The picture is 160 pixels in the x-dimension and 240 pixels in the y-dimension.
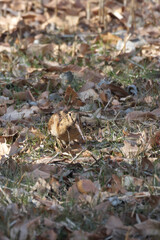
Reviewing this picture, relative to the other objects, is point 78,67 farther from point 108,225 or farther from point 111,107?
point 108,225

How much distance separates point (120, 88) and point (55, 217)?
1689 mm

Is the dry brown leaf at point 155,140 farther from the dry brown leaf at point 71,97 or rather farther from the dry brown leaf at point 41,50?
the dry brown leaf at point 41,50

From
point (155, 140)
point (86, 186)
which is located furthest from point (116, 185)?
point (155, 140)

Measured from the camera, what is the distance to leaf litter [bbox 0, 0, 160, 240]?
191 centimetres

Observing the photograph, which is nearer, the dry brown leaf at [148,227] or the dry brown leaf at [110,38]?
the dry brown leaf at [148,227]

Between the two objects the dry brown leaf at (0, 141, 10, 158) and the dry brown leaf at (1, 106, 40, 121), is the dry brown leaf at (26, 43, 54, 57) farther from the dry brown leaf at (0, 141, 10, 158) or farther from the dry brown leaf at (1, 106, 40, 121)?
the dry brown leaf at (0, 141, 10, 158)

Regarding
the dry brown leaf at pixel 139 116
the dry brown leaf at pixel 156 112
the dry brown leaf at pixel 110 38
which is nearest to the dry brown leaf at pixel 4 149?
the dry brown leaf at pixel 139 116

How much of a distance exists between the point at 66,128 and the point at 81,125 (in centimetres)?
21

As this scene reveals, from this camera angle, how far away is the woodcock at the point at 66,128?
2.63 metres

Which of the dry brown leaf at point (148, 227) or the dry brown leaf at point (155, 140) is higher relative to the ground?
the dry brown leaf at point (148, 227)

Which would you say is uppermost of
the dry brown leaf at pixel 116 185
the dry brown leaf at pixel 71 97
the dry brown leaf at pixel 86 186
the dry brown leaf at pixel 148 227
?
the dry brown leaf at pixel 148 227

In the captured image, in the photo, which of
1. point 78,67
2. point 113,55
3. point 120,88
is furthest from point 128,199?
point 113,55

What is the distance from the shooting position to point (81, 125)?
9.27 ft

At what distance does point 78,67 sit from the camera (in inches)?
147
